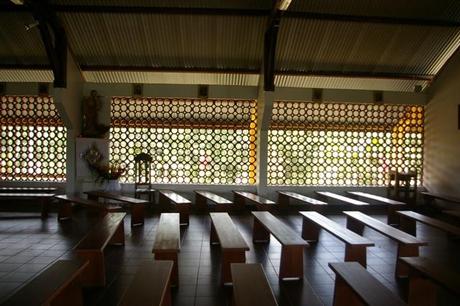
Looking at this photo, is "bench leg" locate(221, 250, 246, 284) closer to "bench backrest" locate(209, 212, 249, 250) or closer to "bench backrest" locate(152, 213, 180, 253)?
"bench backrest" locate(209, 212, 249, 250)

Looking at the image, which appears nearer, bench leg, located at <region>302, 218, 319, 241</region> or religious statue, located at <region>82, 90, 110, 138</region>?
bench leg, located at <region>302, 218, 319, 241</region>

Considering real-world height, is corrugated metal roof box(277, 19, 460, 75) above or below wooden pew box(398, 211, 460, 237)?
above

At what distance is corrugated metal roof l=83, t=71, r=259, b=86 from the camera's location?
342 inches

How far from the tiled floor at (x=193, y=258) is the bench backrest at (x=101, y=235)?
0.41m

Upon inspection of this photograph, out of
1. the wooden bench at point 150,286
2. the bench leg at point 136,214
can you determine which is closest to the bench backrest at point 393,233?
the wooden bench at point 150,286

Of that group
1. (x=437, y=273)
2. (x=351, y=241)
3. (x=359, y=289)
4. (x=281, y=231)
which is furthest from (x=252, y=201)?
(x=359, y=289)

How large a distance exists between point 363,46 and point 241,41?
270 cm

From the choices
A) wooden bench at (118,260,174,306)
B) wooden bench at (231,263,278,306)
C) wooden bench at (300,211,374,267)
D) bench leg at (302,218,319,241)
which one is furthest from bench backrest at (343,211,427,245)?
wooden bench at (118,260,174,306)

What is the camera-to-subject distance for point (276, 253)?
4.98 meters

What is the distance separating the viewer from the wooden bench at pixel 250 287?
244 cm

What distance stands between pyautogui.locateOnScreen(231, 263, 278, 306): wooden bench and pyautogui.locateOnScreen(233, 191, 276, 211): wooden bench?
3.45 meters

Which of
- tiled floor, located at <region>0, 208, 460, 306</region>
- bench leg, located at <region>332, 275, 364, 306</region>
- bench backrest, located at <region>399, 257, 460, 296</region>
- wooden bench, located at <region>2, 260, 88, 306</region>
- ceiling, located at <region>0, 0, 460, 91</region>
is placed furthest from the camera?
ceiling, located at <region>0, 0, 460, 91</region>

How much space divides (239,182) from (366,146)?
3.30m

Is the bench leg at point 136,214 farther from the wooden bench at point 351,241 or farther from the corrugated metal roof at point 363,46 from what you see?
the corrugated metal roof at point 363,46
